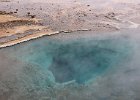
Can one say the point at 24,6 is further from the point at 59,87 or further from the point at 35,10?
the point at 59,87

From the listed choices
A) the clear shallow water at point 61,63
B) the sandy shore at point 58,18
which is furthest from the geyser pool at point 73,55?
the sandy shore at point 58,18

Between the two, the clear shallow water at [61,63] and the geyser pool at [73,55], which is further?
the geyser pool at [73,55]

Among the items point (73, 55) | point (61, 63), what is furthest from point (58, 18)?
point (61, 63)

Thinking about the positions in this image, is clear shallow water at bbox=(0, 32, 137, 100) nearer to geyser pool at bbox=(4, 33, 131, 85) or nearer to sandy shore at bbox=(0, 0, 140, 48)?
geyser pool at bbox=(4, 33, 131, 85)

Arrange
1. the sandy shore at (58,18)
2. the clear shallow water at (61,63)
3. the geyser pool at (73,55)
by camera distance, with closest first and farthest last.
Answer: the clear shallow water at (61,63) < the geyser pool at (73,55) < the sandy shore at (58,18)

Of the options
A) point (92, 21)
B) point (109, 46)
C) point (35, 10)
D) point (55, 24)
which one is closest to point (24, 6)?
point (35, 10)

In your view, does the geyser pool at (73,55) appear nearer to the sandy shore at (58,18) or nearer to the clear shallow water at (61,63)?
the clear shallow water at (61,63)

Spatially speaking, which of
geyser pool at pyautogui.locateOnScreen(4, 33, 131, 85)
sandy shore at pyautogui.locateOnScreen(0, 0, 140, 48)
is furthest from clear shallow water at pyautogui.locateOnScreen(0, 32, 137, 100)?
sandy shore at pyautogui.locateOnScreen(0, 0, 140, 48)

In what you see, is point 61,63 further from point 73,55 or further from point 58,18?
point 58,18
